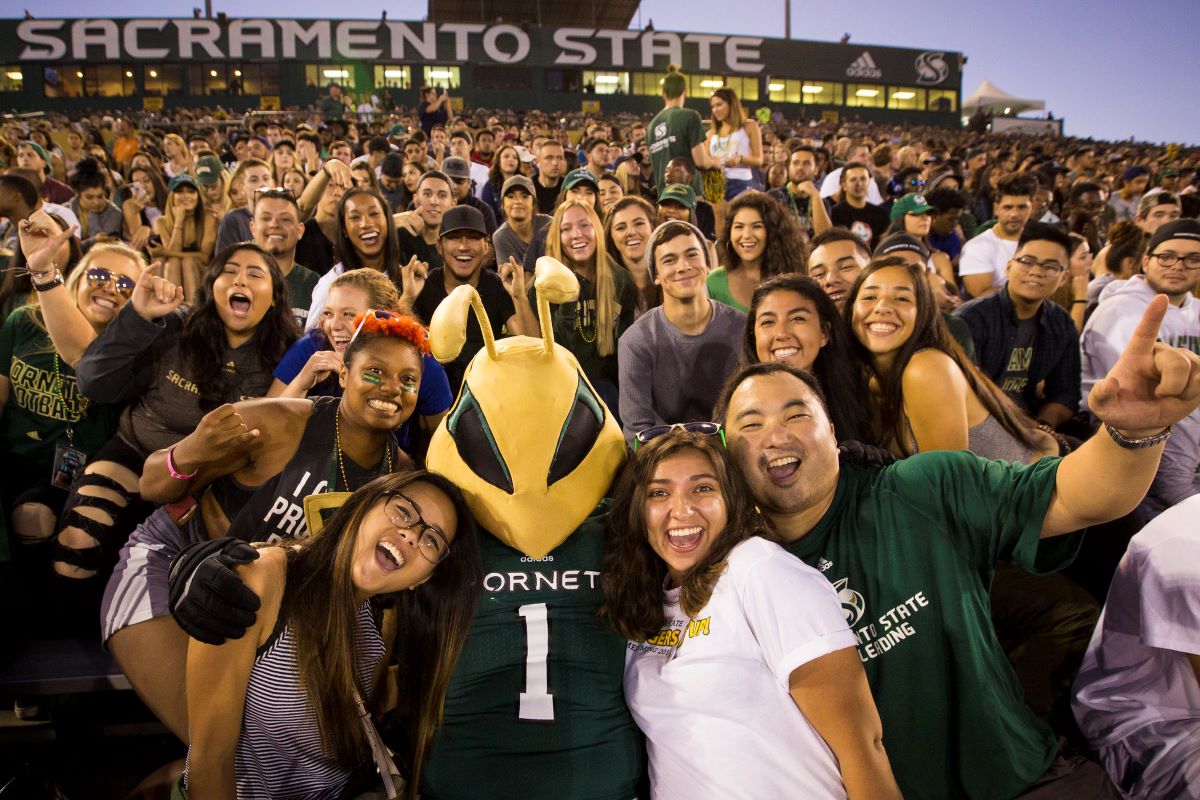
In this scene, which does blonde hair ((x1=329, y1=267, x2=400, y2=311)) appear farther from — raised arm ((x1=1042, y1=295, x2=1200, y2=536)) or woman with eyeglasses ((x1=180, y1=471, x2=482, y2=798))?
raised arm ((x1=1042, y1=295, x2=1200, y2=536))

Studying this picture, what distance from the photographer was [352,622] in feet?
6.70

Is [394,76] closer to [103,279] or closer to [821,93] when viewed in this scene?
[821,93]

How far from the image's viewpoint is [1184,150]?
64.6 feet

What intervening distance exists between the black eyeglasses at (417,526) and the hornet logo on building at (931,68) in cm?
3767

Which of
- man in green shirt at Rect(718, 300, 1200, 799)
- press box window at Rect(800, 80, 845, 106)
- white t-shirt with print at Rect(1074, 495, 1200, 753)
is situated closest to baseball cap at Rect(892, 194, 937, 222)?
white t-shirt with print at Rect(1074, 495, 1200, 753)

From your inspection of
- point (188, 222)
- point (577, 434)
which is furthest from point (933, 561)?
point (188, 222)

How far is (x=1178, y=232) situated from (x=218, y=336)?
466 cm

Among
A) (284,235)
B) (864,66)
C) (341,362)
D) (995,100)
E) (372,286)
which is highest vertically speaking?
(864,66)

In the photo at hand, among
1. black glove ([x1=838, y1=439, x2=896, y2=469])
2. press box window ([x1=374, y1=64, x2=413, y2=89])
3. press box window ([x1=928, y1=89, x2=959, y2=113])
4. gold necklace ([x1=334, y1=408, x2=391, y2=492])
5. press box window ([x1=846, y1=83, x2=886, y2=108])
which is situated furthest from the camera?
press box window ([x1=928, y1=89, x2=959, y2=113])

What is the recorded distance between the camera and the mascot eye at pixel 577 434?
2.11m

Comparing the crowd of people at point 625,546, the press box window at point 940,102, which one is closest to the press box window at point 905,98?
the press box window at point 940,102

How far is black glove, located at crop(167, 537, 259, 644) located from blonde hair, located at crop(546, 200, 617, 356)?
8.92 feet

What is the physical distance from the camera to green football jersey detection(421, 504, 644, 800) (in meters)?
2.01

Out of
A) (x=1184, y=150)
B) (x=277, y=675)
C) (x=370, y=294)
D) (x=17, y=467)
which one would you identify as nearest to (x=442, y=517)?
(x=277, y=675)
